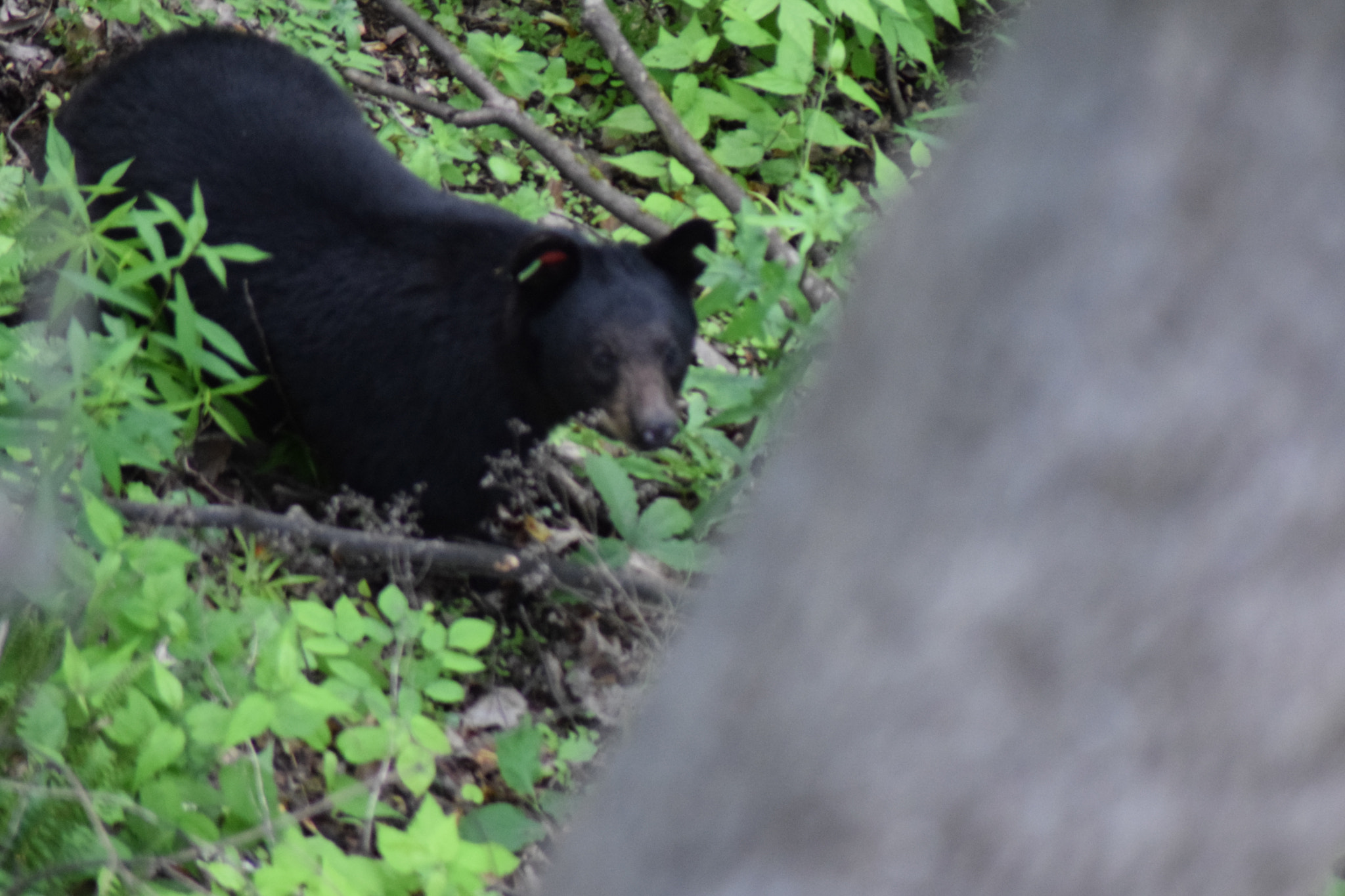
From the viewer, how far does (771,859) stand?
103cm

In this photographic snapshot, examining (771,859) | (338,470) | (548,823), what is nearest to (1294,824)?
(771,859)

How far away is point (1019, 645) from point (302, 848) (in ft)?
6.28

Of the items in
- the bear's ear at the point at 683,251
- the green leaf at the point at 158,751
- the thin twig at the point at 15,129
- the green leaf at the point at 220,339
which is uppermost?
the bear's ear at the point at 683,251

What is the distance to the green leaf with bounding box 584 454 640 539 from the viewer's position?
422 cm

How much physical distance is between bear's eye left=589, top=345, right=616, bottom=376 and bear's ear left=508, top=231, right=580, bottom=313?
23 centimetres

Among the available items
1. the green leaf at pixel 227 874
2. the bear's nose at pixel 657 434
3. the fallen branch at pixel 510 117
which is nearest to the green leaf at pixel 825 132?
the fallen branch at pixel 510 117

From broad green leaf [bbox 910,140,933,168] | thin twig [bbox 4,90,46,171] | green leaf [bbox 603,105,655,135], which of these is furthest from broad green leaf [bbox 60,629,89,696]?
green leaf [bbox 603,105,655,135]

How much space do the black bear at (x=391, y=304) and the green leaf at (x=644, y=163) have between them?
1.75 metres

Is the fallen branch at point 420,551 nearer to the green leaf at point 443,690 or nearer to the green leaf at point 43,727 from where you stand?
the green leaf at point 443,690

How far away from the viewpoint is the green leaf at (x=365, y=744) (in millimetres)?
A: 2705

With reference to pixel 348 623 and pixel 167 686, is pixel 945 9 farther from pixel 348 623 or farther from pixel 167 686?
pixel 167 686

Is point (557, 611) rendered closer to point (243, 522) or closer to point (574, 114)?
point (243, 522)

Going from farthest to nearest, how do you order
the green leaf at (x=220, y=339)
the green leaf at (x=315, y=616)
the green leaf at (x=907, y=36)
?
1. the green leaf at (x=907, y=36)
2. the green leaf at (x=220, y=339)
3. the green leaf at (x=315, y=616)

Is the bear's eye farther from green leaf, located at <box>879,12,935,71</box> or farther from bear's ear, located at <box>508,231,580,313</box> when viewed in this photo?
green leaf, located at <box>879,12,935,71</box>
